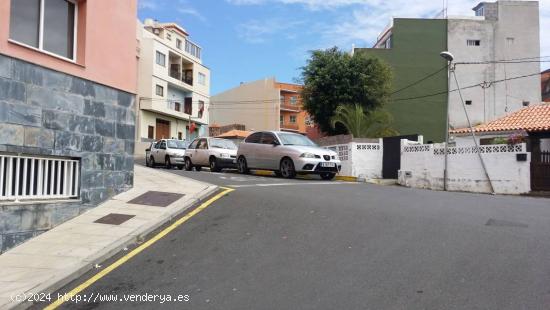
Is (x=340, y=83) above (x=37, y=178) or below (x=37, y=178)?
above

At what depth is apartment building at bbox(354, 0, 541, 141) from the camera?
39969 mm

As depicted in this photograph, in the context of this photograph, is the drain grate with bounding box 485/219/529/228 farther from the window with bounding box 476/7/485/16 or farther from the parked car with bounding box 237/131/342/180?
the window with bounding box 476/7/485/16

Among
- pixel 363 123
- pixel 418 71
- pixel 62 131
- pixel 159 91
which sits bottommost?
pixel 62 131

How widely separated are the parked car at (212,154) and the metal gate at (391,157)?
663 cm

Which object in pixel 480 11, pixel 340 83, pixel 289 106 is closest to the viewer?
pixel 340 83

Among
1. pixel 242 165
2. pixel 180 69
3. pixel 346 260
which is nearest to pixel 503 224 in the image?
pixel 346 260

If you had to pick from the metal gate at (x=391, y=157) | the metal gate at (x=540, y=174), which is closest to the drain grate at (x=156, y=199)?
the metal gate at (x=540, y=174)

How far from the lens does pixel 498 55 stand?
132 ft

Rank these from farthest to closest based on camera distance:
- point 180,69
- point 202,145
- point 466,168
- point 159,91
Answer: point 180,69 → point 159,91 → point 202,145 → point 466,168

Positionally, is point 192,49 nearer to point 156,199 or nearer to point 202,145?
point 202,145

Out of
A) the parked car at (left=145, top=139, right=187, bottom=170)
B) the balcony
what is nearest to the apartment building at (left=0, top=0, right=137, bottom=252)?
the parked car at (left=145, top=139, right=187, bottom=170)

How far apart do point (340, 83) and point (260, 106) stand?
118 ft

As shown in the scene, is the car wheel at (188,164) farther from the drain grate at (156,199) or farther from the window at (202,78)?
the window at (202,78)

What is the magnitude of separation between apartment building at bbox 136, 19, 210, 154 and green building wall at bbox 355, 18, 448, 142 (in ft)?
68.3
